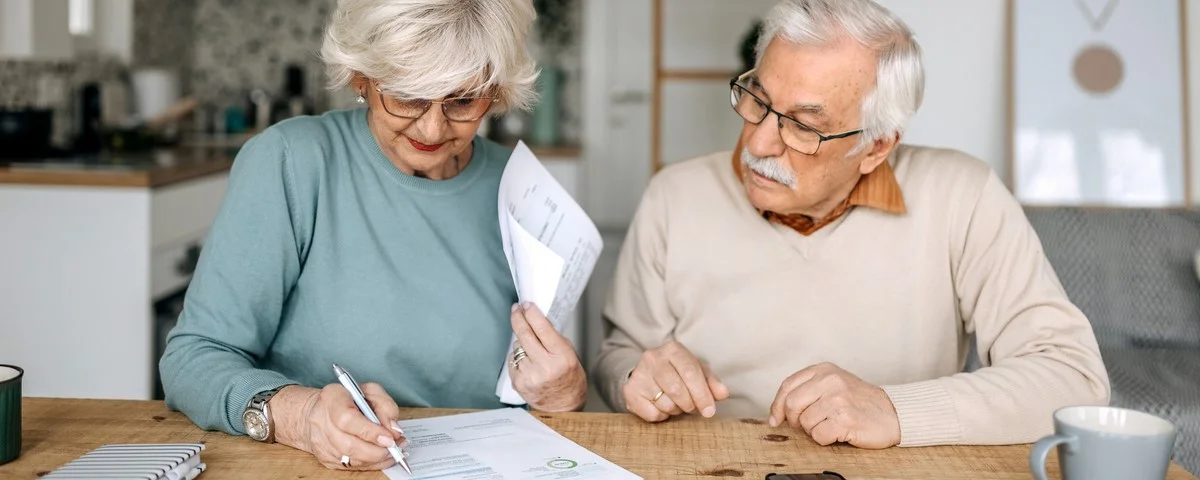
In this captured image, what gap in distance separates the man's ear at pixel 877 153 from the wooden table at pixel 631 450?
1.69 ft

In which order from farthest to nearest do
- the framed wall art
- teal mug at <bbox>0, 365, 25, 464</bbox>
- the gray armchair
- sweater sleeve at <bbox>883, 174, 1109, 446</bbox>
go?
the framed wall art, the gray armchair, sweater sleeve at <bbox>883, 174, 1109, 446</bbox>, teal mug at <bbox>0, 365, 25, 464</bbox>

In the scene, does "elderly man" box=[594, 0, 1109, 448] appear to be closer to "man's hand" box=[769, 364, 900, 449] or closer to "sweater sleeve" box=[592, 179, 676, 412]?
"sweater sleeve" box=[592, 179, 676, 412]

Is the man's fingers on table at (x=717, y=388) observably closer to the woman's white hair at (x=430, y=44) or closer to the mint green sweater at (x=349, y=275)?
the mint green sweater at (x=349, y=275)

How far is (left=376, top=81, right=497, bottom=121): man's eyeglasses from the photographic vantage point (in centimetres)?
151

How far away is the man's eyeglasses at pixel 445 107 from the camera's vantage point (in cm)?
151

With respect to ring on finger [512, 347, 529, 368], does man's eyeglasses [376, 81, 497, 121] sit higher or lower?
higher

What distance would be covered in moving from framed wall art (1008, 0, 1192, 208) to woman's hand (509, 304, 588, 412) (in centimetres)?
198

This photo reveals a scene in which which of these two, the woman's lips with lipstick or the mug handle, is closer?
the mug handle

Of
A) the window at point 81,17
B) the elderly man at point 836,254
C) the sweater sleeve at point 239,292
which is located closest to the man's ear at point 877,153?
the elderly man at point 836,254

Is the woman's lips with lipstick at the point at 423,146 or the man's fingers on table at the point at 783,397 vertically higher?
the woman's lips with lipstick at the point at 423,146

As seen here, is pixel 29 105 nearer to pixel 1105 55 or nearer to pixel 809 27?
pixel 809 27

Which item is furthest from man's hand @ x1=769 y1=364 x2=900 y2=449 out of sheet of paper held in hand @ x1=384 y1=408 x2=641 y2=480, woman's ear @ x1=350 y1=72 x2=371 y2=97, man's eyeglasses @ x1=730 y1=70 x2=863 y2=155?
woman's ear @ x1=350 y1=72 x2=371 y2=97

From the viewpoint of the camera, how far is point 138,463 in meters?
1.13

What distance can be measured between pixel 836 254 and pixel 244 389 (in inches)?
35.5
